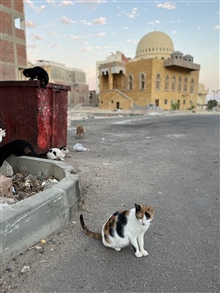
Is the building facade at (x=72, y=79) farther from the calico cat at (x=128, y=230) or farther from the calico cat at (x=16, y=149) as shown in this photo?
the calico cat at (x=128, y=230)

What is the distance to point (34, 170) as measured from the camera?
3.86m

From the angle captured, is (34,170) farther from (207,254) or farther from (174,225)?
(207,254)

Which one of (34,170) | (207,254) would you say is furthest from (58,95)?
(207,254)

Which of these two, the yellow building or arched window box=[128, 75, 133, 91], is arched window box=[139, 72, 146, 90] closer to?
the yellow building

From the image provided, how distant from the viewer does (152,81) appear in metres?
40.7

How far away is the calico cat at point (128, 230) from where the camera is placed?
1.93 metres

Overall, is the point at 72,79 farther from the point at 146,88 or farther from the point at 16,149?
the point at 16,149

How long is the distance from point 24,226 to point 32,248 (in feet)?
0.78

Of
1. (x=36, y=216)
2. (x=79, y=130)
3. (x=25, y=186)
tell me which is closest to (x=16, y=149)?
(x=25, y=186)

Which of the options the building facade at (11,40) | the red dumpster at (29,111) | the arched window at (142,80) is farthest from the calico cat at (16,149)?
the arched window at (142,80)

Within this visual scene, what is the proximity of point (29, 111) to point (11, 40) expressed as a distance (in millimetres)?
18625

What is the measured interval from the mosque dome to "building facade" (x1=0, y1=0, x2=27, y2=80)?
119 ft

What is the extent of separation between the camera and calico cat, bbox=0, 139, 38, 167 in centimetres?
396

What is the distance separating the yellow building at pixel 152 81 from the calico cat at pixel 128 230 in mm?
40821
